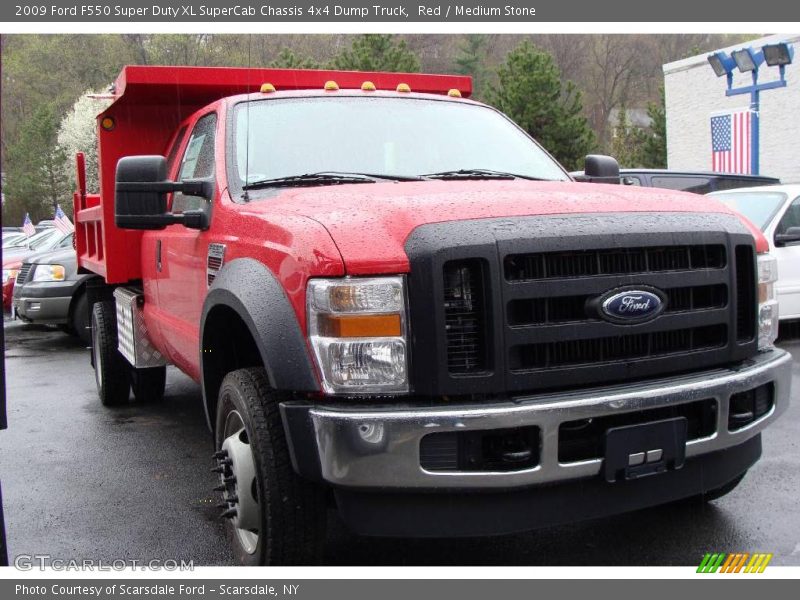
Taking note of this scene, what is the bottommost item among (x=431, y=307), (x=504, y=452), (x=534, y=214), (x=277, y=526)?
(x=277, y=526)

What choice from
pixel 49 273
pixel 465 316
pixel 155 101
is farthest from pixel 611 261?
pixel 49 273

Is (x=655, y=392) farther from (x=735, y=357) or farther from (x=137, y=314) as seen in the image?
(x=137, y=314)

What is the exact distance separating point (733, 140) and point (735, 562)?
1709 centimetres

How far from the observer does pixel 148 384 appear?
6.98 meters

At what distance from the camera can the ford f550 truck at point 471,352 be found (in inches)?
109

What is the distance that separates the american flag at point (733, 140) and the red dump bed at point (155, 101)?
45.4ft

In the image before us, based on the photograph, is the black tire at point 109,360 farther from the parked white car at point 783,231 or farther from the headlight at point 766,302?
the parked white car at point 783,231

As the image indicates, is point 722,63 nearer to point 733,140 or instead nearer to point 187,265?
point 733,140

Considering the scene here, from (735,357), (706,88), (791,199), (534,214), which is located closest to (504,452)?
(534,214)

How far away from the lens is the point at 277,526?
3.01 metres

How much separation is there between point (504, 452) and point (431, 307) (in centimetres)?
52

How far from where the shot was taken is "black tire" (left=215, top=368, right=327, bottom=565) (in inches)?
118

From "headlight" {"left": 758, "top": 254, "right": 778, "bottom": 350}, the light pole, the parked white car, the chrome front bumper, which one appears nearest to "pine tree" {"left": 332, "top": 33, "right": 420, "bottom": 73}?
the light pole

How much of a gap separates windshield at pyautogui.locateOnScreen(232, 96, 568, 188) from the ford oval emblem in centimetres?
138
